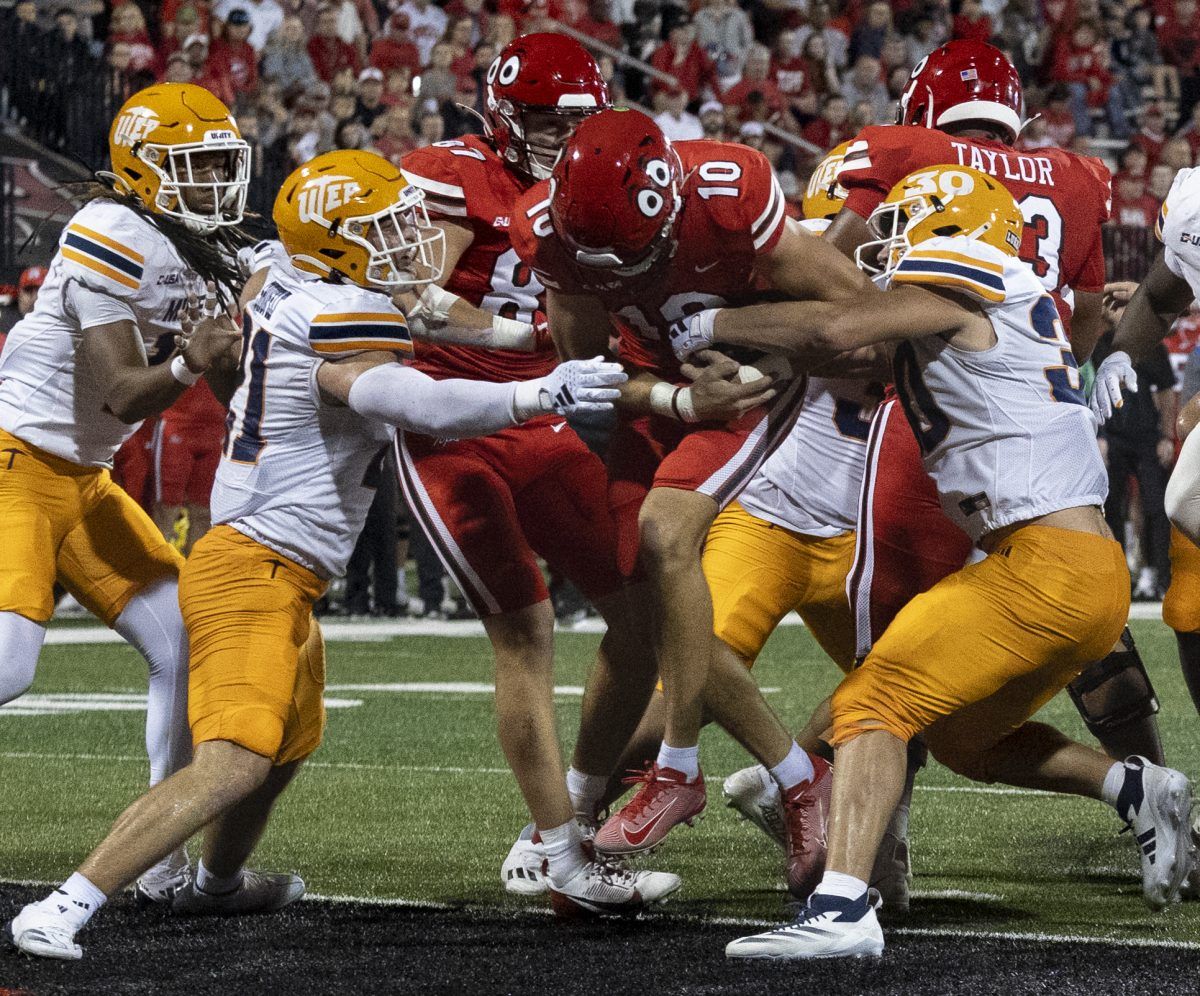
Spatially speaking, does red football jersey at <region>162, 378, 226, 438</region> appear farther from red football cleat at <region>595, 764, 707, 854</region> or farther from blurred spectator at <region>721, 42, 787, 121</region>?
red football cleat at <region>595, 764, 707, 854</region>

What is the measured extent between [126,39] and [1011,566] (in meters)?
10.9

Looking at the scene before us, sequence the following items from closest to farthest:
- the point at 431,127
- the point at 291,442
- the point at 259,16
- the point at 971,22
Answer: the point at 291,442
the point at 431,127
the point at 259,16
the point at 971,22

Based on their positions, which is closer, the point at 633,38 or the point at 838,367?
the point at 838,367

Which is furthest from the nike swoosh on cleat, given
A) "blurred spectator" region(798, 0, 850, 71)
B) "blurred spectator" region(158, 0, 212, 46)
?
"blurred spectator" region(798, 0, 850, 71)

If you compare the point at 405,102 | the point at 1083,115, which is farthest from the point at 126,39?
the point at 1083,115

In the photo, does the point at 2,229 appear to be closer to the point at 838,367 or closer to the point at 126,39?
the point at 126,39

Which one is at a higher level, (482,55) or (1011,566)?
(1011,566)

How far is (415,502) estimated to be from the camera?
4688 millimetres

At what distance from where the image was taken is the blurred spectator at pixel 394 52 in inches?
578

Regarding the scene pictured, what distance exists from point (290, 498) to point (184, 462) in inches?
275

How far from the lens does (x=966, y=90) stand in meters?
5.32

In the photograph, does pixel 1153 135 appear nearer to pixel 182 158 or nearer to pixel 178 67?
pixel 178 67

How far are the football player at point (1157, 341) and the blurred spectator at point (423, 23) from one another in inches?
411

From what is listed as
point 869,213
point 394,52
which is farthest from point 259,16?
point 869,213
